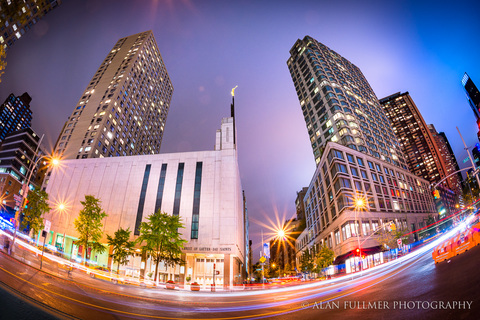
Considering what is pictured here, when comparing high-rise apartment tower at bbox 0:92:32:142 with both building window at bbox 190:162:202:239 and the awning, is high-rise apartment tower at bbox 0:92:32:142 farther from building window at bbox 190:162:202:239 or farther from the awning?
the awning

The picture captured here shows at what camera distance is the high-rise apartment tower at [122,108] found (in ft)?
271

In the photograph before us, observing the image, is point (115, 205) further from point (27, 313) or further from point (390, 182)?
point (390, 182)

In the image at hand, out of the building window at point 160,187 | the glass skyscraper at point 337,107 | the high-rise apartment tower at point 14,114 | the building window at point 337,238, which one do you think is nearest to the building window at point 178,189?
the building window at point 160,187

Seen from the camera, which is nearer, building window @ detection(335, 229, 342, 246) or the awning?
the awning

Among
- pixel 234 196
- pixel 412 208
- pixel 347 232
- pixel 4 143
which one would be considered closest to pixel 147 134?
pixel 4 143

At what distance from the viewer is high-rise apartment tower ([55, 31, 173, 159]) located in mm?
82750

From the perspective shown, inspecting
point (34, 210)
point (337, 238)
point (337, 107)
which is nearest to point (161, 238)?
point (34, 210)

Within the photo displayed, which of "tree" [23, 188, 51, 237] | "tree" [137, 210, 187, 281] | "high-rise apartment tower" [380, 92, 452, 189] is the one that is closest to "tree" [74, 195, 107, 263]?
"tree" [23, 188, 51, 237]

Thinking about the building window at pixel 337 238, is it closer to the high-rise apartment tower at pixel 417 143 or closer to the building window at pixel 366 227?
the building window at pixel 366 227

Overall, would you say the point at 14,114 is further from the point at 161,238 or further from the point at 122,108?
the point at 161,238

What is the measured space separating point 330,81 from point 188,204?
75.9m

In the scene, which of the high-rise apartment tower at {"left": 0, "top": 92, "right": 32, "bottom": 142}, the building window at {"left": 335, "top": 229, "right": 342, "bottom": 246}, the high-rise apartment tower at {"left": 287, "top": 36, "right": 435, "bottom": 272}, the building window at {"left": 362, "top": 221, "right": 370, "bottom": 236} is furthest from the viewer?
the high-rise apartment tower at {"left": 0, "top": 92, "right": 32, "bottom": 142}

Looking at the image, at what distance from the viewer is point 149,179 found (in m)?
59.7

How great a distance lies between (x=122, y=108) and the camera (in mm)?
96188
